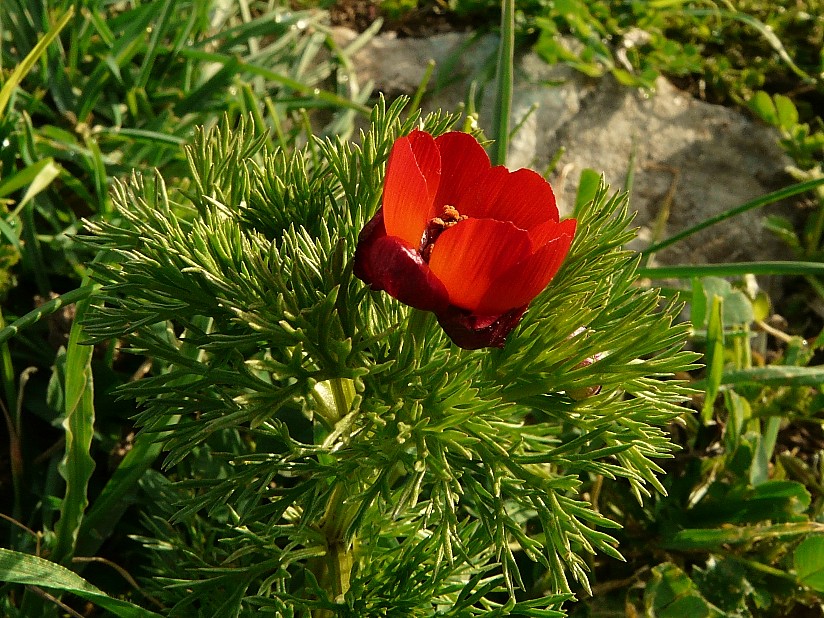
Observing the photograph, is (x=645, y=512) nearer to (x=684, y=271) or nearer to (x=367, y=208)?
(x=684, y=271)

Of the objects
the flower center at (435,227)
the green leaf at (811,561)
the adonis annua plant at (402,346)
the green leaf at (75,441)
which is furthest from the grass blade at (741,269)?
the green leaf at (75,441)

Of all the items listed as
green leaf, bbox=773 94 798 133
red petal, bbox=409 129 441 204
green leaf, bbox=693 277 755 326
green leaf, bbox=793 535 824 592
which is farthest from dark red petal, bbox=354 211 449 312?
green leaf, bbox=773 94 798 133

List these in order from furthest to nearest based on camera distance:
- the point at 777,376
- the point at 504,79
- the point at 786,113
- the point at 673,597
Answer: the point at 786,113 → the point at 777,376 → the point at 504,79 → the point at 673,597

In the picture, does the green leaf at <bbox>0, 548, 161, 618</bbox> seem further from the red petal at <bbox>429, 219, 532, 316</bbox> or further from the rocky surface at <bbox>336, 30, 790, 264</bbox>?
the rocky surface at <bbox>336, 30, 790, 264</bbox>

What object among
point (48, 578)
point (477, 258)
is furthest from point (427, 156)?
point (48, 578)

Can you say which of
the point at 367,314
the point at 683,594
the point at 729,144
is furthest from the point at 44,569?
the point at 729,144

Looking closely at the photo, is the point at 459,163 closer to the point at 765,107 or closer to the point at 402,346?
the point at 402,346

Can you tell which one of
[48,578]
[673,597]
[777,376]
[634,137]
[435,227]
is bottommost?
[673,597]
